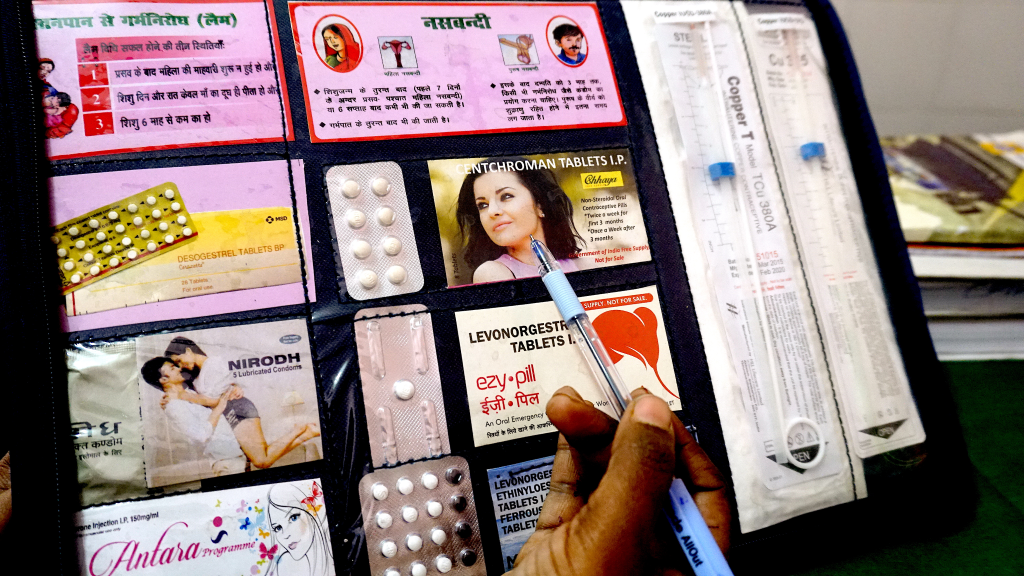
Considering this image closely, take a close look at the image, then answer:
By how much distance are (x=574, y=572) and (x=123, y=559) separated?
1.14 ft

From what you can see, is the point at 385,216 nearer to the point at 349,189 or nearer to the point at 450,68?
the point at 349,189

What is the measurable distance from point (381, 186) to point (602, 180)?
0.22 m

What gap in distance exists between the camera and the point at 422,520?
0.51 meters

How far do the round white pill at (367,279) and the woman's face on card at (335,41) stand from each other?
8.6 inches

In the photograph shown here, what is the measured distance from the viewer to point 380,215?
0.55 meters

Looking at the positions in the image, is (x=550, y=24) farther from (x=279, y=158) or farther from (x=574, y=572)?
(x=574, y=572)

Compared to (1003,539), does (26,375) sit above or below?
above

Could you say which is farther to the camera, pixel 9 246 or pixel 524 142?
pixel 524 142

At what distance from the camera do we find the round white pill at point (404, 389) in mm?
521

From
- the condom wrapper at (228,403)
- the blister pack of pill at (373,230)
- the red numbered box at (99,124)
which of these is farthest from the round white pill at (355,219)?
the red numbered box at (99,124)

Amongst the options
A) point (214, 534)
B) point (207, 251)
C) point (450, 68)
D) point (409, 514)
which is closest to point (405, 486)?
point (409, 514)

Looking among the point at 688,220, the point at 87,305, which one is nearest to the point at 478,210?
the point at 688,220

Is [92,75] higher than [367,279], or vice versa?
[92,75]

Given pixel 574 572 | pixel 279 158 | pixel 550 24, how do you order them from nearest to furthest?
pixel 574 572 < pixel 279 158 < pixel 550 24
